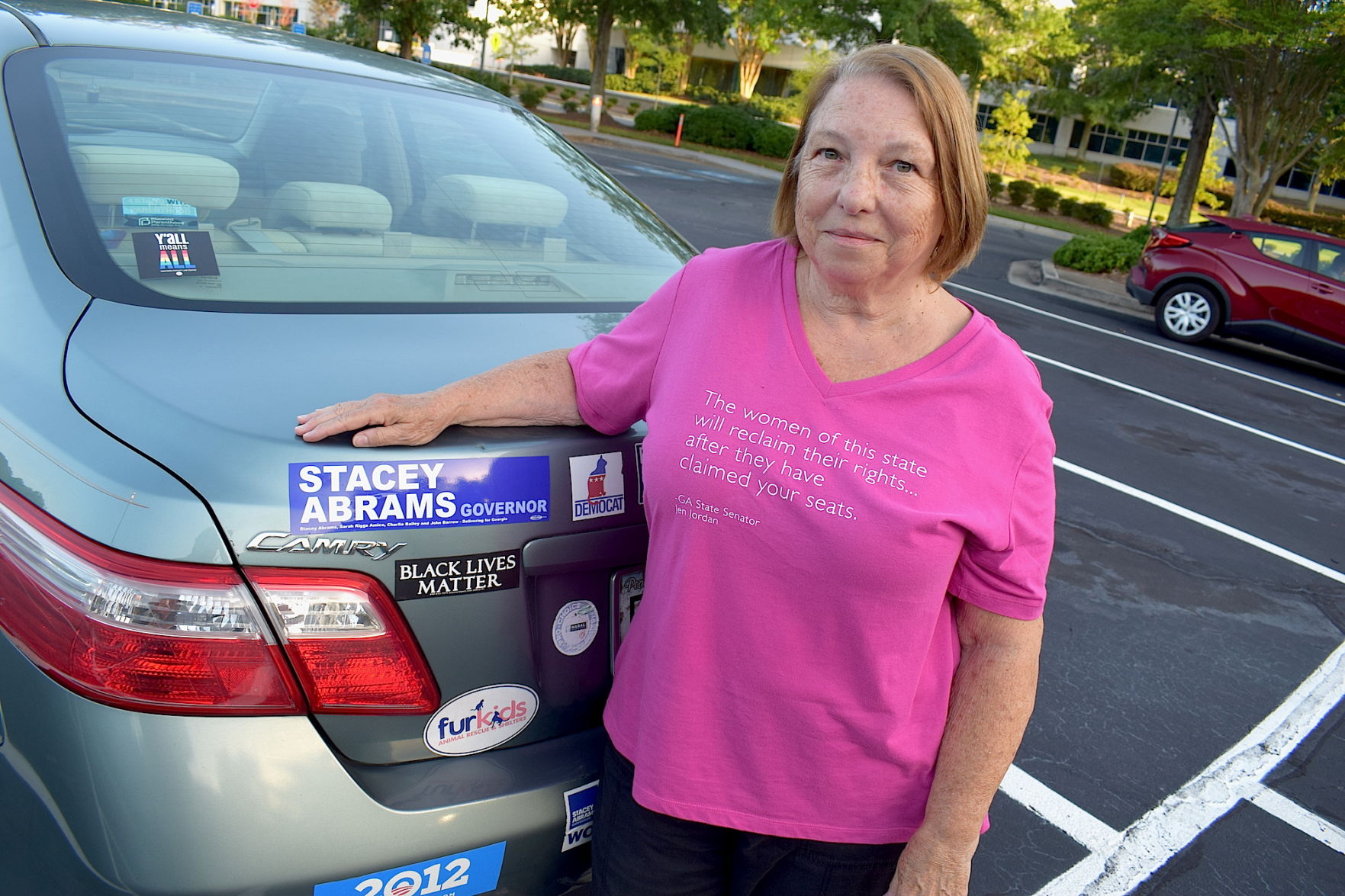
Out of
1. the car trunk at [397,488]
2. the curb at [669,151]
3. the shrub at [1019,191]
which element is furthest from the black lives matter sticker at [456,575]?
the shrub at [1019,191]

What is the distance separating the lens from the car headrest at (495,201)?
101 inches

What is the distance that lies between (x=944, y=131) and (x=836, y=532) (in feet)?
2.02

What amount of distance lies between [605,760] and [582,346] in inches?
27.2

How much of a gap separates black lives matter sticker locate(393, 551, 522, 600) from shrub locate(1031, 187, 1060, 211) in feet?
83.8

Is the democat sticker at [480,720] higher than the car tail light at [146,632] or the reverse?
the reverse

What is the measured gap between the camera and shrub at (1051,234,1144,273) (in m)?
15.4

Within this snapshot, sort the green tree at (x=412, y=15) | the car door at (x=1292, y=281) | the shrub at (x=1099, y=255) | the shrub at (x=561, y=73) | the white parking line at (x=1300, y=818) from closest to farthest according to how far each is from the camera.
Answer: the white parking line at (x=1300, y=818) < the car door at (x=1292, y=281) < the shrub at (x=1099, y=255) < the green tree at (x=412, y=15) < the shrub at (x=561, y=73)

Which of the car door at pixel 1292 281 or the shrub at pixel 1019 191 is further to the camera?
the shrub at pixel 1019 191

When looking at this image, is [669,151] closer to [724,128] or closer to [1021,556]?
[724,128]

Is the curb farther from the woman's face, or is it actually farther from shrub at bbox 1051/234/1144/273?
the woman's face

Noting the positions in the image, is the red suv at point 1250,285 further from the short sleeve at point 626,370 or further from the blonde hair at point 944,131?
the short sleeve at point 626,370

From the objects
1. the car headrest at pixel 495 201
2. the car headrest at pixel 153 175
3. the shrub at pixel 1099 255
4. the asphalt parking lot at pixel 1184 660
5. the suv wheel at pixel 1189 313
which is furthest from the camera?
the shrub at pixel 1099 255

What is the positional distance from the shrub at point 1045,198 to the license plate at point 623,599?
25285 mm

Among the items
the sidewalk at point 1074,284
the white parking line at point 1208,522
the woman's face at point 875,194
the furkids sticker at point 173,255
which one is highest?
the woman's face at point 875,194
